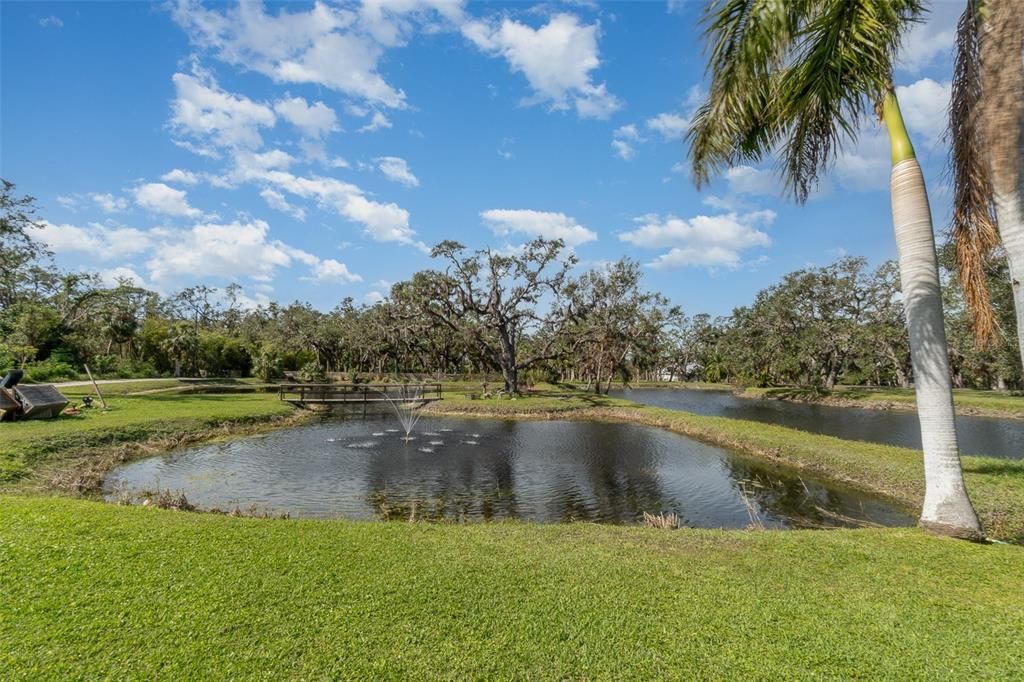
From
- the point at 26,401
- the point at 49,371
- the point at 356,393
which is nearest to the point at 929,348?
the point at 26,401

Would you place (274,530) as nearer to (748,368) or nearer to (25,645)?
(25,645)

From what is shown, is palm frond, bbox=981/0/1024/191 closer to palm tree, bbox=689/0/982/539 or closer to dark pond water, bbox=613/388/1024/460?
palm tree, bbox=689/0/982/539

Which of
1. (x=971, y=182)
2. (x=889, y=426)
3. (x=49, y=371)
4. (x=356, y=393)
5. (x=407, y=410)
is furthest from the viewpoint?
(x=356, y=393)

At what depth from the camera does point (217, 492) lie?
38.7 feet

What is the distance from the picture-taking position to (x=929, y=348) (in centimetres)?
679

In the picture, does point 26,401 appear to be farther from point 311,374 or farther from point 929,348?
point 311,374

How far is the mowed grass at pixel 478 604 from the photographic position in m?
3.84

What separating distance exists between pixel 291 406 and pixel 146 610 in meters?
26.3

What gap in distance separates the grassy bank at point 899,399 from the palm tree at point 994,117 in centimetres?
3115

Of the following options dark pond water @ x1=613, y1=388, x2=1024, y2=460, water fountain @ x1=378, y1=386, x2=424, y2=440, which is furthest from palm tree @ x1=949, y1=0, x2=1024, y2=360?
water fountain @ x1=378, y1=386, x2=424, y2=440

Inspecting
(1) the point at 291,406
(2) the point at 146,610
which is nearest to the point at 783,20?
(2) the point at 146,610

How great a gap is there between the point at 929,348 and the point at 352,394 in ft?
124

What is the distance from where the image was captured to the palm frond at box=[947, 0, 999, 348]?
17.5 feet

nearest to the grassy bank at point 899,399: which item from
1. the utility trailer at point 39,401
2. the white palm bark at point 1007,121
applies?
the white palm bark at point 1007,121
